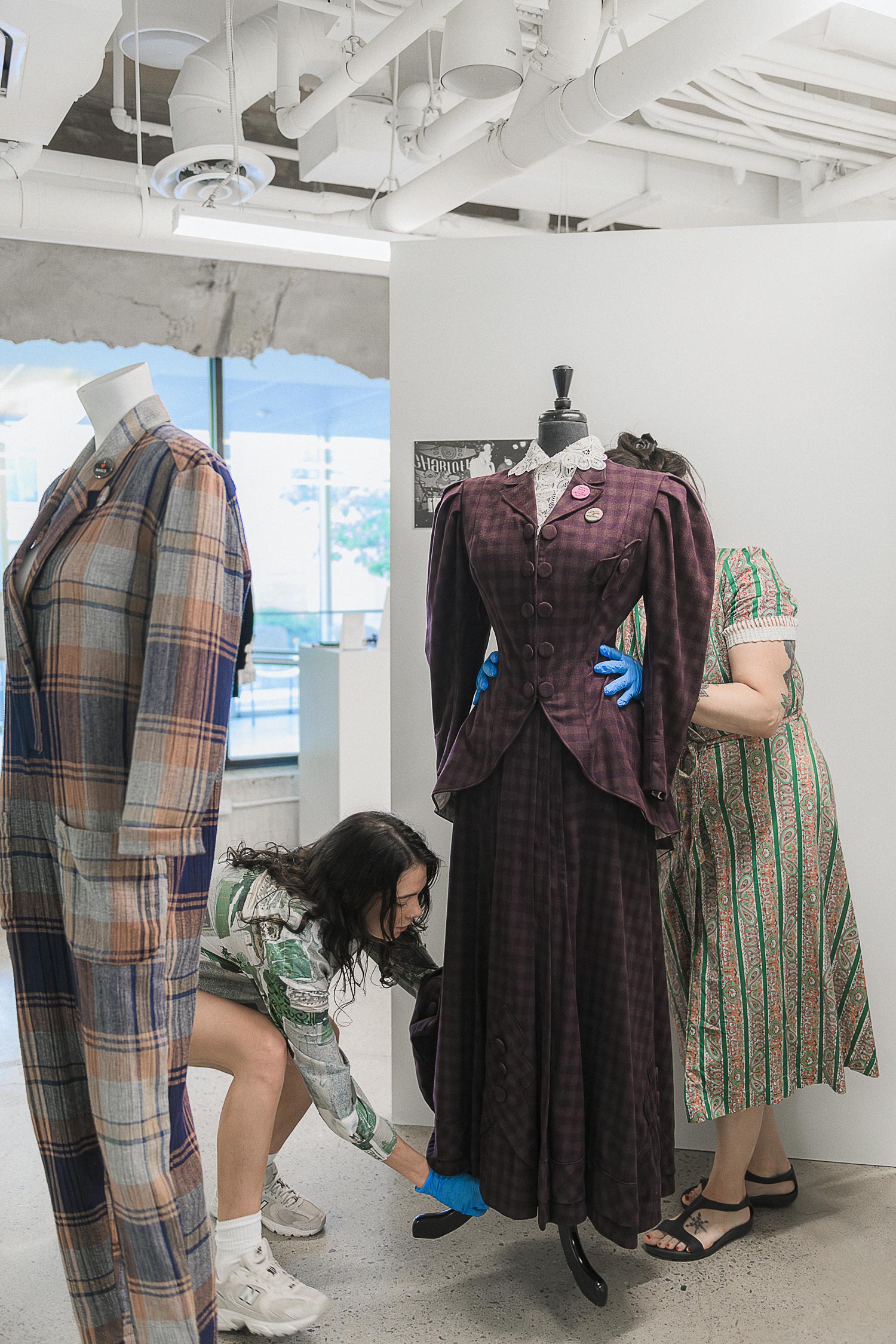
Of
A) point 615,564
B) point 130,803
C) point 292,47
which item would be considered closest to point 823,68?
point 292,47

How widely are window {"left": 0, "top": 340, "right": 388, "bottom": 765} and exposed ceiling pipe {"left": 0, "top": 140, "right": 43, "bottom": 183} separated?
151 centimetres

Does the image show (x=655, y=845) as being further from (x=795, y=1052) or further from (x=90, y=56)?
(x=90, y=56)

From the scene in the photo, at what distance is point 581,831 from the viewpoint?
188cm

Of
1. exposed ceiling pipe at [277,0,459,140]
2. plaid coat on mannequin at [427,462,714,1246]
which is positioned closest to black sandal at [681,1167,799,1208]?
plaid coat on mannequin at [427,462,714,1246]

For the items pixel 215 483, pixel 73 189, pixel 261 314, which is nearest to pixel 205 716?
pixel 215 483

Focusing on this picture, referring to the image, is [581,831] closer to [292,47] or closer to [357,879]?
[357,879]

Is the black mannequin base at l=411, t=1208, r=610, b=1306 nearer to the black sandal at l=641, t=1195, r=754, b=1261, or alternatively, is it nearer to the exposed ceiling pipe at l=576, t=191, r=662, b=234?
the black sandal at l=641, t=1195, r=754, b=1261

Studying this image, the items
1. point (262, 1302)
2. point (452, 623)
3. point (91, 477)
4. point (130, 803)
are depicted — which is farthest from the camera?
point (452, 623)

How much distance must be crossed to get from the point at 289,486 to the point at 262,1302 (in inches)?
178

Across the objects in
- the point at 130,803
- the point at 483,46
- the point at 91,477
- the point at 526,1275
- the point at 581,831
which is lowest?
the point at 526,1275

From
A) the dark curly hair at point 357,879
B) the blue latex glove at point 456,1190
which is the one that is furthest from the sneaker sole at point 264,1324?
the dark curly hair at point 357,879

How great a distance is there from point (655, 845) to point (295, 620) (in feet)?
14.0

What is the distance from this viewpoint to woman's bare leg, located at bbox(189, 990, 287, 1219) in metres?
1.97

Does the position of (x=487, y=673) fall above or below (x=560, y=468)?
below
